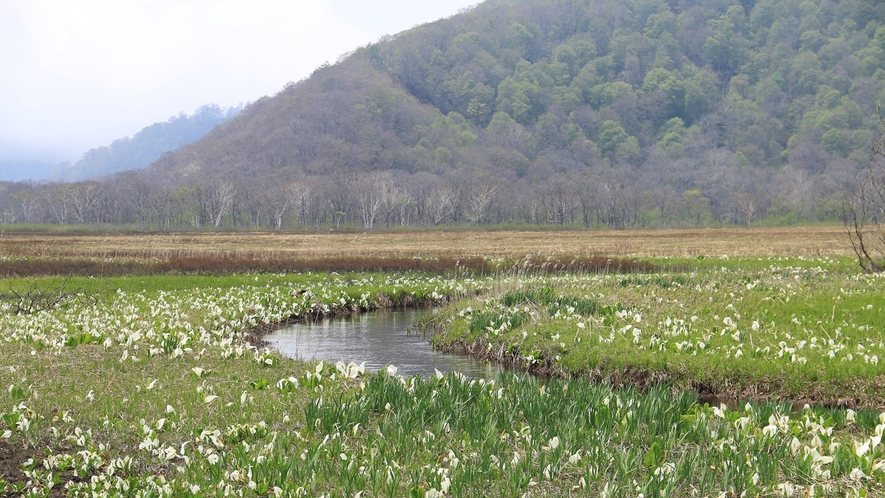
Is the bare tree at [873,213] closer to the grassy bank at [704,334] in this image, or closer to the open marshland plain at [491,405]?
the grassy bank at [704,334]

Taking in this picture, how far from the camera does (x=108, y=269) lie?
3288 cm

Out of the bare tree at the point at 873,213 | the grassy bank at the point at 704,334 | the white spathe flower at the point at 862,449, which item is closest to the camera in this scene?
the white spathe flower at the point at 862,449

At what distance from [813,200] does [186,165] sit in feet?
507

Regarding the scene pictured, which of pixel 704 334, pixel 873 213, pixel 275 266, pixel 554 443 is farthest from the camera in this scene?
pixel 275 266

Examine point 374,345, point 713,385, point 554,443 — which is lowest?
point 374,345

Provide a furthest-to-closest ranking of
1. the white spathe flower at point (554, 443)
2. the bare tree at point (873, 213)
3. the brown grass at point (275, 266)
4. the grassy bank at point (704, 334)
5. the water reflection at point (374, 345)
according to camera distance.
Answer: the brown grass at point (275, 266) → the bare tree at point (873, 213) → the water reflection at point (374, 345) → the grassy bank at point (704, 334) → the white spathe flower at point (554, 443)

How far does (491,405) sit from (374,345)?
889 centimetres

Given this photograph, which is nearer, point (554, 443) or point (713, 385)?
point (554, 443)

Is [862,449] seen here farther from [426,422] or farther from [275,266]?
[275,266]

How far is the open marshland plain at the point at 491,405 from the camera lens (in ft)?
24.2

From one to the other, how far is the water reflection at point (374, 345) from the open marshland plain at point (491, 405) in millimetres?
848

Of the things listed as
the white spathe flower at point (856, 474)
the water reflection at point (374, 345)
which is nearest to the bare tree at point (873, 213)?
the water reflection at point (374, 345)

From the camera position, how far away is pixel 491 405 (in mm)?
9805

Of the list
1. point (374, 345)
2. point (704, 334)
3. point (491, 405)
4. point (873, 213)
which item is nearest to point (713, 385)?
point (704, 334)
